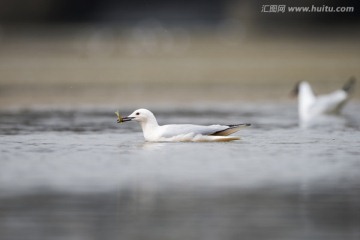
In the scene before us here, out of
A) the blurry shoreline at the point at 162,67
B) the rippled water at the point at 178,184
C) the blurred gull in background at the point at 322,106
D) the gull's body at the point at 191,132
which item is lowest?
the rippled water at the point at 178,184

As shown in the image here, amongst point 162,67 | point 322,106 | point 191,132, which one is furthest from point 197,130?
point 162,67

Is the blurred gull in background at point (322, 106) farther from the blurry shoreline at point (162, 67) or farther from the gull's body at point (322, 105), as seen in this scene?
the blurry shoreline at point (162, 67)

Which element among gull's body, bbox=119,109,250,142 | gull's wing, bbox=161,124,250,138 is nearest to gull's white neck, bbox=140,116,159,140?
gull's body, bbox=119,109,250,142

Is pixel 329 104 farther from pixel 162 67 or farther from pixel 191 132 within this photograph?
pixel 162 67

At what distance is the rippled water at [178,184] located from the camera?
6746 millimetres

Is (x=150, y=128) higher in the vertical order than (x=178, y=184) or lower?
higher

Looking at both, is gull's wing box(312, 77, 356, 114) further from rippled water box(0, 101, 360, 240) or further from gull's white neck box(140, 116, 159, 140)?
gull's white neck box(140, 116, 159, 140)

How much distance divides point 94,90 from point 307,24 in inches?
924

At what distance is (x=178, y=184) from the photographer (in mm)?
8516

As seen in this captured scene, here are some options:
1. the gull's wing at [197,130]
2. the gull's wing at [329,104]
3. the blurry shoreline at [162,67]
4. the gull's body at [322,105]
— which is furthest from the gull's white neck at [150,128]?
the blurry shoreline at [162,67]

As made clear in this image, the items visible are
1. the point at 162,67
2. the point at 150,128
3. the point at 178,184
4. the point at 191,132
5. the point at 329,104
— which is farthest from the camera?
the point at 162,67

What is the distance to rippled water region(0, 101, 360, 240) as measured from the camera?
266 inches

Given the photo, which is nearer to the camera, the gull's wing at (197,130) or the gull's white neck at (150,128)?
the gull's wing at (197,130)

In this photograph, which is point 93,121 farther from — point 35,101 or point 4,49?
point 4,49
